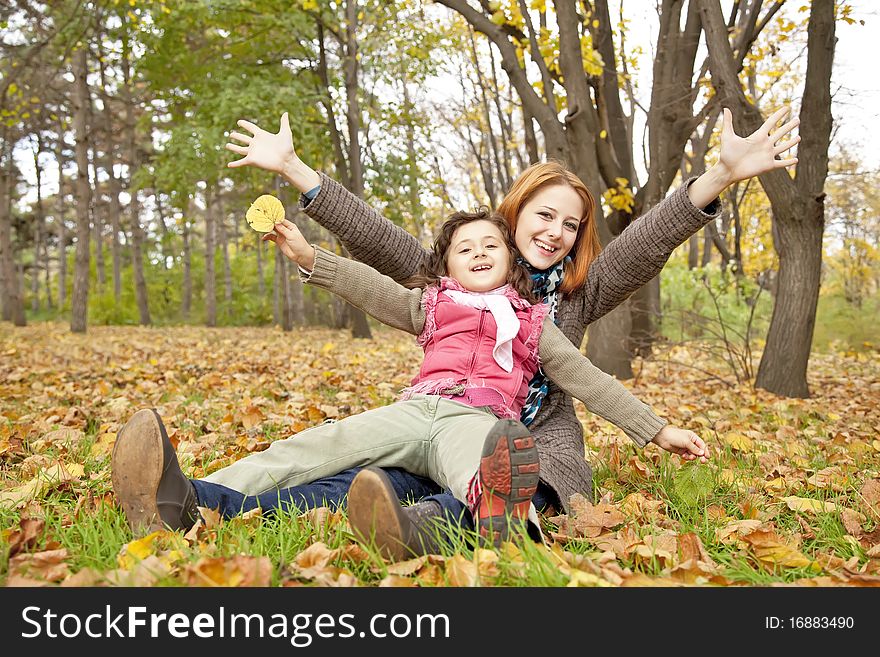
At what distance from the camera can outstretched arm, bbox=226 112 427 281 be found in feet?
8.42

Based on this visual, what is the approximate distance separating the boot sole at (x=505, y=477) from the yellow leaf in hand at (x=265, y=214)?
1.11 metres

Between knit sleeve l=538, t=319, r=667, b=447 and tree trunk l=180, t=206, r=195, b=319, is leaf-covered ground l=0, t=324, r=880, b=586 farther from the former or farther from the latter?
tree trunk l=180, t=206, r=195, b=319

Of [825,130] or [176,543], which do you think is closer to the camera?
[176,543]

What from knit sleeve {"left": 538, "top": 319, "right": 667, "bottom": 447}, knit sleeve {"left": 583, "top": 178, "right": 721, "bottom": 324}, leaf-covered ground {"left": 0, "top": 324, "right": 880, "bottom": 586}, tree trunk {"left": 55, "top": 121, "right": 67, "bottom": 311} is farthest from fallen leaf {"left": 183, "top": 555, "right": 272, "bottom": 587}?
tree trunk {"left": 55, "top": 121, "right": 67, "bottom": 311}

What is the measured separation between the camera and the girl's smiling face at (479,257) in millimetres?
2613

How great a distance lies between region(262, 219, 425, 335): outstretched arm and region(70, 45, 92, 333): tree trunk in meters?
11.1

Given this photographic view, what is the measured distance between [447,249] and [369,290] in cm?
42

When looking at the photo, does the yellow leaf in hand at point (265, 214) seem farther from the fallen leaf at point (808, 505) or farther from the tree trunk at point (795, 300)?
the tree trunk at point (795, 300)

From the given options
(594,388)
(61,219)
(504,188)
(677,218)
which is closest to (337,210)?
(594,388)

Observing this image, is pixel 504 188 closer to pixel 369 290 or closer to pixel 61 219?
pixel 369 290
